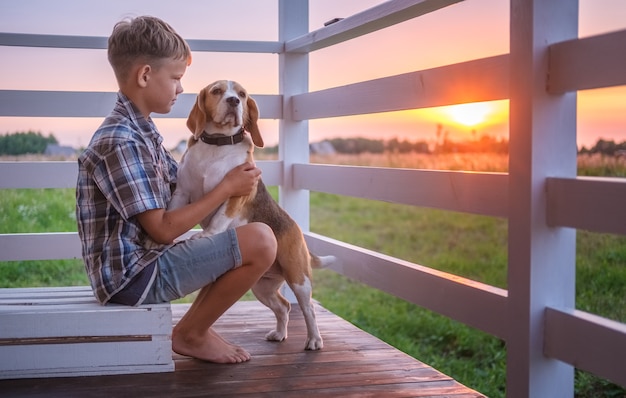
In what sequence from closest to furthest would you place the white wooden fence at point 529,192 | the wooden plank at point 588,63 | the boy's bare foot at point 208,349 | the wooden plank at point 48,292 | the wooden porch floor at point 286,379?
the wooden plank at point 588,63
the white wooden fence at point 529,192
the wooden porch floor at point 286,379
the boy's bare foot at point 208,349
the wooden plank at point 48,292

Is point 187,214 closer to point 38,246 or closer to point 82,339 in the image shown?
point 82,339

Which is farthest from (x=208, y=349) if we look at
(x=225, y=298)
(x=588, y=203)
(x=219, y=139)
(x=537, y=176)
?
(x=588, y=203)

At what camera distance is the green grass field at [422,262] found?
189 inches

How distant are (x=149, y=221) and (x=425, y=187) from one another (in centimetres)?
107

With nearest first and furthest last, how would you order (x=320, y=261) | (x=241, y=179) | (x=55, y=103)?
(x=241, y=179) < (x=320, y=261) < (x=55, y=103)

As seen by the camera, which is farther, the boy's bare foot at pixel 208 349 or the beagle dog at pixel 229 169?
the beagle dog at pixel 229 169

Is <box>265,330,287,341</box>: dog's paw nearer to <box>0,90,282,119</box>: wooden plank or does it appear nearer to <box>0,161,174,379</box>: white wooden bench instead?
<box>0,161,174,379</box>: white wooden bench

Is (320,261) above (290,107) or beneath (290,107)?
beneath

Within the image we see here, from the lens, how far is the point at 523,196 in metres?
2.32

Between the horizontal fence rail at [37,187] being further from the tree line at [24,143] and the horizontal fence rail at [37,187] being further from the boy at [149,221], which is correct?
the tree line at [24,143]

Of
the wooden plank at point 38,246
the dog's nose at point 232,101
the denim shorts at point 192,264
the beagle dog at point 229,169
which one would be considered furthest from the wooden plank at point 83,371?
the wooden plank at point 38,246

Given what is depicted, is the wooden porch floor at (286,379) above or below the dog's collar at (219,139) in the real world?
below

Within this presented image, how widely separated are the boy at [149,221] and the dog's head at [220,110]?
0.55 feet

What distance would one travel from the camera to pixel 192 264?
2.80 meters
